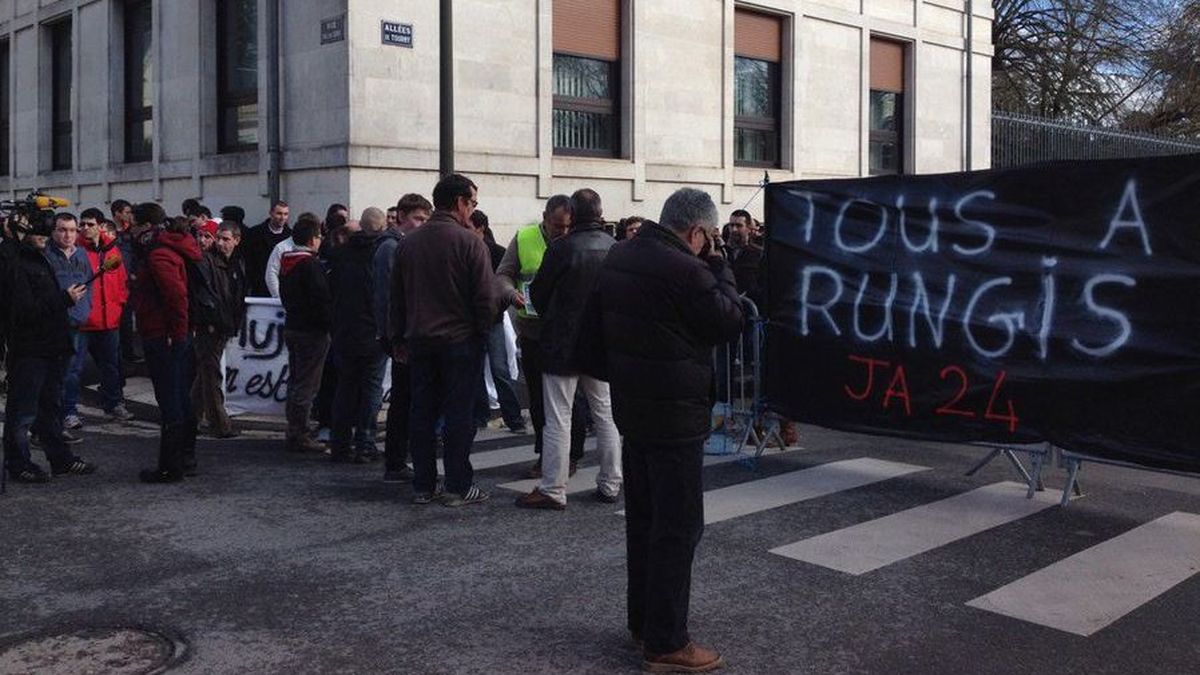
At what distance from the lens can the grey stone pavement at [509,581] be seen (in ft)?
15.5

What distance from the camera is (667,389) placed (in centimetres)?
455

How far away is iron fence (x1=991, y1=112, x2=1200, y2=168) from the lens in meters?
22.0

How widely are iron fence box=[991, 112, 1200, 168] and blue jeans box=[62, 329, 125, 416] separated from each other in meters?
16.5

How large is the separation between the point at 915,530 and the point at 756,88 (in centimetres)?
1326

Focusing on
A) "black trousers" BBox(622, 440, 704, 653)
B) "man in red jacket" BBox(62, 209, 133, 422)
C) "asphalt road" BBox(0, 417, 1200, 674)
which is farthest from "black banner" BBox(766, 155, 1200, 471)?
"man in red jacket" BBox(62, 209, 133, 422)

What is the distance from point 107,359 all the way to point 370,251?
3407 mm

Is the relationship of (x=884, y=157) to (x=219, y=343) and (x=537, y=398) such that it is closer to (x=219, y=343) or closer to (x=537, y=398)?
(x=219, y=343)

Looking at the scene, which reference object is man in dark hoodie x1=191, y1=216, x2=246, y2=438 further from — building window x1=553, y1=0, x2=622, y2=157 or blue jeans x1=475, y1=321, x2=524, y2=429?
building window x1=553, y1=0, x2=622, y2=157

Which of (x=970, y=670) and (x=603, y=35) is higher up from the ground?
(x=603, y=35)

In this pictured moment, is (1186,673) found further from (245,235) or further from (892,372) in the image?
(245,235)

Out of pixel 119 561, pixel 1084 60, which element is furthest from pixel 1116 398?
pixel 1084 60

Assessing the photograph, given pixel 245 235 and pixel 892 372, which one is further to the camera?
pixel 245 235

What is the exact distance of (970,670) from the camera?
15.0 feet

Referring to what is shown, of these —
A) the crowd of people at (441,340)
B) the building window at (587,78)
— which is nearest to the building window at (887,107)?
the building window at (587,78)
